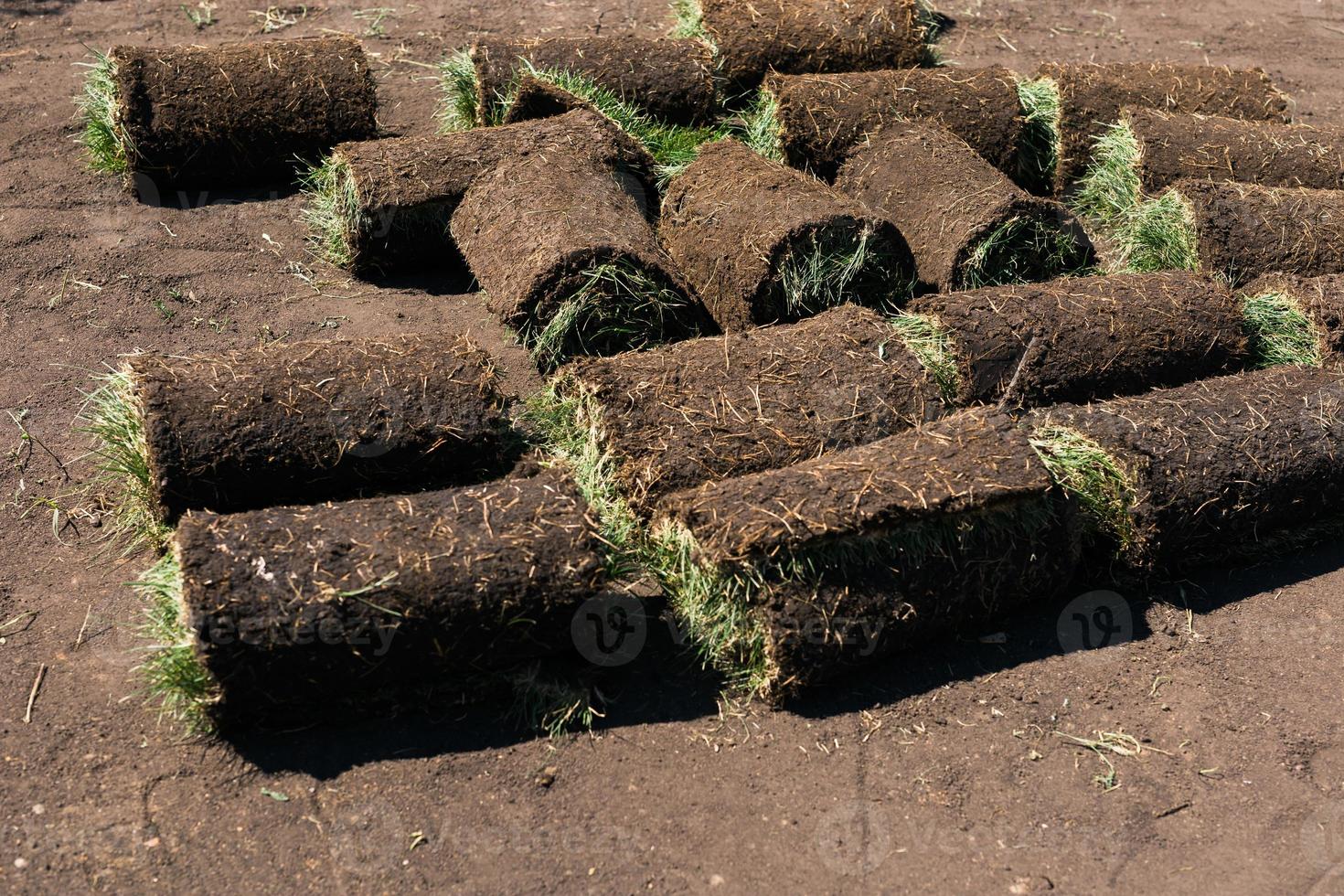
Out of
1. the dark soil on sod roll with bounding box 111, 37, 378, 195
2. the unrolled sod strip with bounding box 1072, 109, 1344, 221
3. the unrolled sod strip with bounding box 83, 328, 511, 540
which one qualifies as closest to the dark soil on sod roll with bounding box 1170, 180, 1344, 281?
the unrolled sod strip with bounding box 1072, 109, 1344, 221

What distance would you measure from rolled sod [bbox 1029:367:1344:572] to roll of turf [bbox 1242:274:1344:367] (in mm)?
484

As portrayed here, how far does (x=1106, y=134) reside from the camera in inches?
309

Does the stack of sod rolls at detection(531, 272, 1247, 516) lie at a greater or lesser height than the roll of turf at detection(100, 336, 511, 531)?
greater

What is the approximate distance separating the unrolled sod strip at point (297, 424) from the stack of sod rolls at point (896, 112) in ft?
9.07

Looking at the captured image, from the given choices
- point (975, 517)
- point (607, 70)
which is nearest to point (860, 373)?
point (975, 517)

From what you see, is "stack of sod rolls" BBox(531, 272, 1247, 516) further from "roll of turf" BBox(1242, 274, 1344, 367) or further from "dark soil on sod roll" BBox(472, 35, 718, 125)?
"dark soil on sod roll" BBox(472, 35, 718, 125)

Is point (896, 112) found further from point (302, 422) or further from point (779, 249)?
point (302, 422)

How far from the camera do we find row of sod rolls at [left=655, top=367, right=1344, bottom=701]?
4887 mm

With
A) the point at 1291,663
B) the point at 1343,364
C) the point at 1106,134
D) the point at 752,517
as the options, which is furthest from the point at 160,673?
the point at 1106,134

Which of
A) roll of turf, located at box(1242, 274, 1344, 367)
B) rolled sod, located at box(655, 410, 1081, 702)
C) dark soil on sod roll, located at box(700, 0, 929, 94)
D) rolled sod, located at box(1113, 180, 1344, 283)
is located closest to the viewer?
rolled sod, located at box(655, 410, 1081, 702)

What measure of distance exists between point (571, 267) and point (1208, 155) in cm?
387

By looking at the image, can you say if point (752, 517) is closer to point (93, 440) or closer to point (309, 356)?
point (309, 356)

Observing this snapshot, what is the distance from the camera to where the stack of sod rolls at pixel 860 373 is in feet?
17.8

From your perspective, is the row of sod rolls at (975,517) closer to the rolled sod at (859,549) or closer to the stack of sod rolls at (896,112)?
the rolled sod at (859,549)
